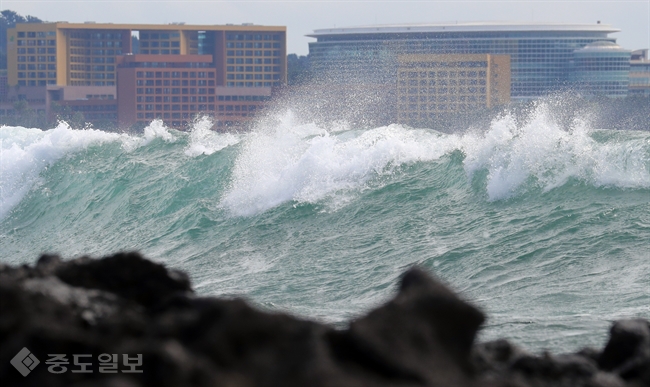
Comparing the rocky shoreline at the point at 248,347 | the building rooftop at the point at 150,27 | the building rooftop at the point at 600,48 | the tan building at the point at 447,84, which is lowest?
the tan building at the point at 447,84

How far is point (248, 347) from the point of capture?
5.07 metres

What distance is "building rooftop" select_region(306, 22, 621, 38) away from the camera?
150875 mm

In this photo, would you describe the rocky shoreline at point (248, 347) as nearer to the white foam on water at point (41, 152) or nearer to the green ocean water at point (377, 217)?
the green ocean water at point (377, 217)

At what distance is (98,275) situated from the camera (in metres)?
6.57

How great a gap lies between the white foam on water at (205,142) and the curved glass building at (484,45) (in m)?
117

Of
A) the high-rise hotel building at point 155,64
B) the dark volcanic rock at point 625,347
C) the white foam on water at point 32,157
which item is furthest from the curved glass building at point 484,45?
the dark volcanic rock at point 625,347

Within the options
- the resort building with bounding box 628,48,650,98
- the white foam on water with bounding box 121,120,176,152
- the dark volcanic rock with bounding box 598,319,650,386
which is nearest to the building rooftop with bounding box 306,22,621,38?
the resort building with bounding box 628,48,650,98

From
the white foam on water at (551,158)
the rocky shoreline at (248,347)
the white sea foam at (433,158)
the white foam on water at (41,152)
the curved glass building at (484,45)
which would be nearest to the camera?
the rocky shoreline at (248,347)

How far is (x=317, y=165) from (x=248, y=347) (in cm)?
1671

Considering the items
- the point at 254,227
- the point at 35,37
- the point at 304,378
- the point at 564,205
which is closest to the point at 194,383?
the point at 304,378

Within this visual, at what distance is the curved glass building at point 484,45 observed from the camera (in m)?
149

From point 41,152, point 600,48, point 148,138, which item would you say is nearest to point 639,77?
point 600,48

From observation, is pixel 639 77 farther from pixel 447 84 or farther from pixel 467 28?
pixel 447 84

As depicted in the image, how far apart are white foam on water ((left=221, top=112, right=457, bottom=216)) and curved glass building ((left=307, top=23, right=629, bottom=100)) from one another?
122493 mm
